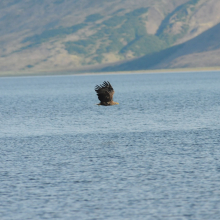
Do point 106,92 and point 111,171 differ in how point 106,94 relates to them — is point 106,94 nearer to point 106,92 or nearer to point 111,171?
point 106,92

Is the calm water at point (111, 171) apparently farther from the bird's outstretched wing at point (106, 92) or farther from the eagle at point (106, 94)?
the bird's outstretched wing at point (106, 92)

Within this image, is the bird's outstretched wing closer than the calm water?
No

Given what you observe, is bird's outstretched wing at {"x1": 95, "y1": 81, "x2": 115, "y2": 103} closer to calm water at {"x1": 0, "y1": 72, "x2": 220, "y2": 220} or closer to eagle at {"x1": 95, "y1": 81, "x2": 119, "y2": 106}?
eagle at {"x1": 95, "y1": 81, "x2": 119, "y2": 106}

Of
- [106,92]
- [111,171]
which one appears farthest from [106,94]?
[111,171]

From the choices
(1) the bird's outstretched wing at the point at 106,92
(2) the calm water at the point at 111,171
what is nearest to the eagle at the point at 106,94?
(1) the bird's outstretched wing at the point at 106,92

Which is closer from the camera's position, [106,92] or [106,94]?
[106,92]

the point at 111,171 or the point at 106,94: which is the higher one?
the point at 106,94

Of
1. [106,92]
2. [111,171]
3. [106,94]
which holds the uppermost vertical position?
[106,92]

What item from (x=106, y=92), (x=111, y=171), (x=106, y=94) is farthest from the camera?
(x=106, y=94)

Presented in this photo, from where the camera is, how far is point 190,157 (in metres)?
40.6

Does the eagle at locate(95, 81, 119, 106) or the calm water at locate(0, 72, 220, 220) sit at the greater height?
the eagle at locate(95, 81, 119, 106)

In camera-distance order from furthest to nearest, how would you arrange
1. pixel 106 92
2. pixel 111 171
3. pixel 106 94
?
1. pixel 106 94
2. pixel 106 92
3. pixel 111 171

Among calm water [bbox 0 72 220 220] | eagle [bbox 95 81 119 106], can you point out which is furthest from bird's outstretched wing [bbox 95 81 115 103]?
calm water [bbox 0 72 220 220]

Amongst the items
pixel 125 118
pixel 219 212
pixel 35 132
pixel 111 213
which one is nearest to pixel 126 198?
pixel 111 213
